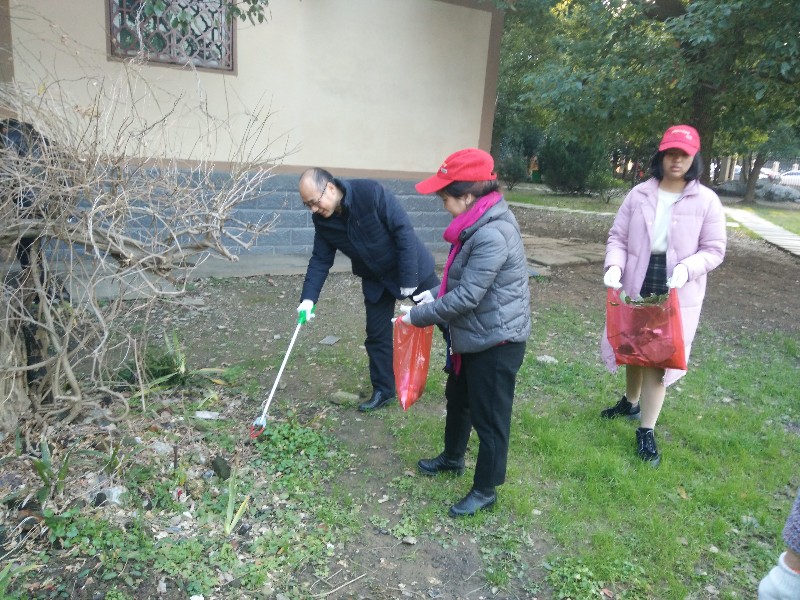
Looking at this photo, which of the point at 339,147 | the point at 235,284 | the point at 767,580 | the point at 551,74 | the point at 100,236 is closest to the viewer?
the point at 767,580

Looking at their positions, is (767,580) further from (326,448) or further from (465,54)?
(465,54)

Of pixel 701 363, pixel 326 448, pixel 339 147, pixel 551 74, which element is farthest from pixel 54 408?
pixel 551 74

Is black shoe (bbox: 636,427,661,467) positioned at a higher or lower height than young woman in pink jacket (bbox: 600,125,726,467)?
lower

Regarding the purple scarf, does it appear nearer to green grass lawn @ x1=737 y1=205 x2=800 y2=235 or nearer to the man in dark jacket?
the man in dark jacket

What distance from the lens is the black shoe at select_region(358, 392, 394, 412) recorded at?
407cm

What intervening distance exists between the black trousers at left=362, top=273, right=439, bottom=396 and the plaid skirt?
→ 1.23m

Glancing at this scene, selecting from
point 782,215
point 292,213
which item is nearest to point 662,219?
point 292,213

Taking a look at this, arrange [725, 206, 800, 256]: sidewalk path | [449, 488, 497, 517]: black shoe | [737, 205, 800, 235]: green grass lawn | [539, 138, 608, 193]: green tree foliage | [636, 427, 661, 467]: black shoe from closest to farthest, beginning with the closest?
[449, 488, 497, 517]: black shoe → [636, 427, 661, 467]: black shoe → [725, 206, 800, 256]: sidewalk path → [737, 205, 800, 235]: green grass lawn → [539, 138, 608, 193]: green tree foliage

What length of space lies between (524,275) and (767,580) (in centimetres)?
157

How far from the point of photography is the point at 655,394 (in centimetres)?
351

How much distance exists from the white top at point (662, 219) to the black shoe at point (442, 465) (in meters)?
1.59

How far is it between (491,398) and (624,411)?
1627mm

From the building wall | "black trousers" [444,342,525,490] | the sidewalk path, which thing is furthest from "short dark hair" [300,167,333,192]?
the sidewalk path

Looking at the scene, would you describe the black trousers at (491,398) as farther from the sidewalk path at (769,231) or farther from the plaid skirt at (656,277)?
the sidewalk path at (769,231)
